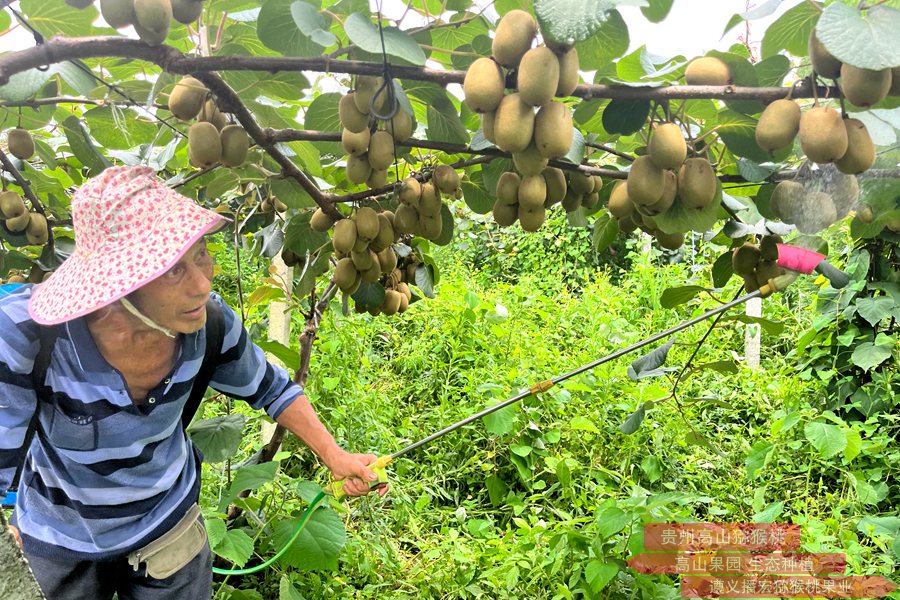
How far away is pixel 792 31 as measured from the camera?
1.12m

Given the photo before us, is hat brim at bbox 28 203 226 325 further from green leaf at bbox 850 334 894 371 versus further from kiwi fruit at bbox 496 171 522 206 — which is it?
green leaf at bbox 850 334 894 371

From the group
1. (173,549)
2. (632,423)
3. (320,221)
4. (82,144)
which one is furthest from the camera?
(632,423)

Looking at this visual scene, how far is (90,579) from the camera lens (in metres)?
1.49

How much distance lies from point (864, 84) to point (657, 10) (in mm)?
348

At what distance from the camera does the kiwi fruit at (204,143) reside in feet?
4.33

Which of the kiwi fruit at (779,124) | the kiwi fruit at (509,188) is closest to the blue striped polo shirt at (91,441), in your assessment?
the kiwi fruit at (509,188)

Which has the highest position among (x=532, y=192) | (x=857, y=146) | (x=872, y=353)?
(x=857, y=146)

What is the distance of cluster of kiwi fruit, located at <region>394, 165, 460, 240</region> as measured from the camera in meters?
1.63

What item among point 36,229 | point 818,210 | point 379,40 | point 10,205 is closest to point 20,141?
point 10,205

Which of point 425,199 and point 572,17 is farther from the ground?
point 572,17

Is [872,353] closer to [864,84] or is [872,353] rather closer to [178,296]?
[864,84]

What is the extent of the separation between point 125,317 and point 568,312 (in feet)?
12.7

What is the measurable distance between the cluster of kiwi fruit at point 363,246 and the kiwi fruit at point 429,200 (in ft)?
0.42

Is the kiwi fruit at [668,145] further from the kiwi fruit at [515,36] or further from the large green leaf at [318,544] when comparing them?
the large green leaf at [318,544]
